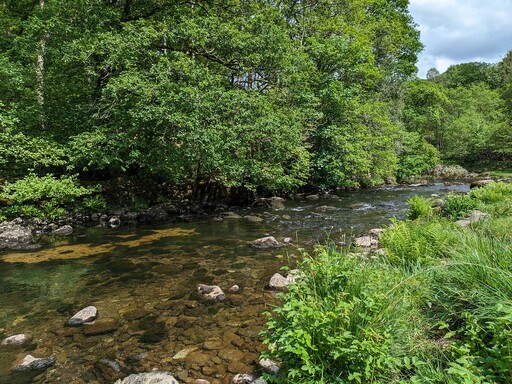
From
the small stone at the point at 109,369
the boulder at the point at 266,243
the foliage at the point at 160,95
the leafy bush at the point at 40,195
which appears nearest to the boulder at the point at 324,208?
the foliage at the point at 160,95

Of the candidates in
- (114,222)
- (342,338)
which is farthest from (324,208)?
(342,338)

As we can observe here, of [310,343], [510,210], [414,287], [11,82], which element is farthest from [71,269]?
[510,210]

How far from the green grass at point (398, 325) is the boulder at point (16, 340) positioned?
178 inches

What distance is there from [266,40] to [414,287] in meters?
17.0

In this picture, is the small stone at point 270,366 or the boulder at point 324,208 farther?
the boulder at point 324,208

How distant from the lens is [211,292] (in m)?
6.95

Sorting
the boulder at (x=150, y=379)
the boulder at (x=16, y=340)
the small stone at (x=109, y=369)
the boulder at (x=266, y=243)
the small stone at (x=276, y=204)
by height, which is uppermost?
the boulder at (x=150, y=379)

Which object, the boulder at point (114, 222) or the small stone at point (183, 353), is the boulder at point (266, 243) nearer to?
the small stone at point (183, 353)

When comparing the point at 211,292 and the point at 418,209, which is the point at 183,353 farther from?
the point at 418,209

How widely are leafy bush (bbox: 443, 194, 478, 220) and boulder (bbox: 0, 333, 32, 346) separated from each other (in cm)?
1204

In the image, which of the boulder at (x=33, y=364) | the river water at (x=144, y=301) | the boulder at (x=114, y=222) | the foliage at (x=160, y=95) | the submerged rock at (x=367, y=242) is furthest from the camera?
the boulder at (x=114, y=222)

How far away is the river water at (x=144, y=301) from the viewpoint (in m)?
4.75

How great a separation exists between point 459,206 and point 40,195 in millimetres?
16613

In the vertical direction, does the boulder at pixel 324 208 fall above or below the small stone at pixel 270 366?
below
